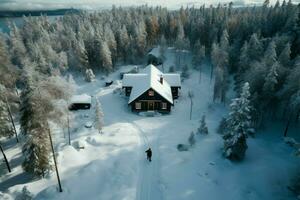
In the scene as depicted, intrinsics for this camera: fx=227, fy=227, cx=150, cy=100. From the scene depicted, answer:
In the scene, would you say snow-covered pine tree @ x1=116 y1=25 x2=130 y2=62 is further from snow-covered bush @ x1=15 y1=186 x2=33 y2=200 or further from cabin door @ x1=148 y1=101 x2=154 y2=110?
snow-covered bush @ x1=15 y1=186 x2=33 y2=200

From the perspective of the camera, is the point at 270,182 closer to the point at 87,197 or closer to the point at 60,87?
the point at 87,197

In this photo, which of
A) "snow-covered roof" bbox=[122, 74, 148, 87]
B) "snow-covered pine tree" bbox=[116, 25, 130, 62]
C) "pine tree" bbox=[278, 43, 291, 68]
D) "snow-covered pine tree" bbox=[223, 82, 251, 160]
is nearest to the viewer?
"snow-covered pine tree" bbox=[223, 82, 251, 160]

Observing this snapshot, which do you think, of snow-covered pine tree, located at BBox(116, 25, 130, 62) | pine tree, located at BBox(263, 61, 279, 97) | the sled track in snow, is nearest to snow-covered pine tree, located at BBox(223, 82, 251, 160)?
the sled track in snow

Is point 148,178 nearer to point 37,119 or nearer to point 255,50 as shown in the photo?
point 37,119

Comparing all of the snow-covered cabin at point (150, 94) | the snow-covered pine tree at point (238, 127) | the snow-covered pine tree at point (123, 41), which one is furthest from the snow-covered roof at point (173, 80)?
the snow-covered pine tree at point (123, 41)

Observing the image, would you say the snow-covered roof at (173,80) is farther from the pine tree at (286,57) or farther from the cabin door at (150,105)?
the pine tree at (286,57)

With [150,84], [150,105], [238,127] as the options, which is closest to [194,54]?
[150,84]
